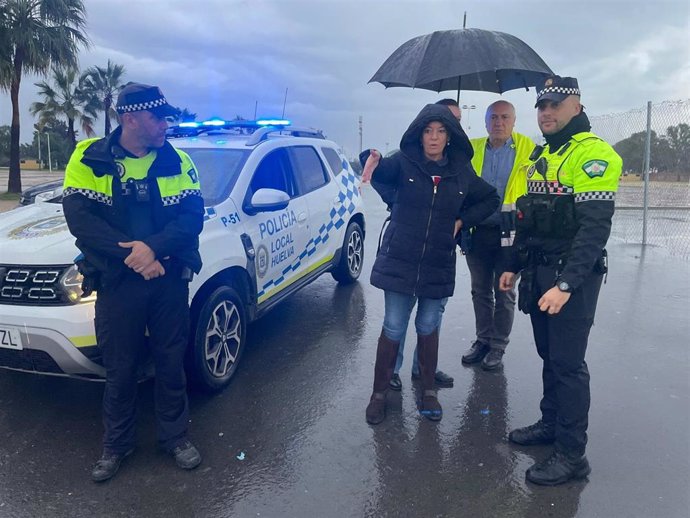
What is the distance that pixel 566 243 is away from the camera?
287 centimetres

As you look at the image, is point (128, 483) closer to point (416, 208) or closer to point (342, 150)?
point (416, 208)

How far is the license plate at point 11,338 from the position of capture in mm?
3195

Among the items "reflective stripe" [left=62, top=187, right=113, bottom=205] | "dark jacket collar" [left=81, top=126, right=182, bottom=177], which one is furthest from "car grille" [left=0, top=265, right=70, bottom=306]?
"dark jacket collar" [left=81, top=126, right=182, bottom=177]

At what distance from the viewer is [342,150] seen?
689 centimetres

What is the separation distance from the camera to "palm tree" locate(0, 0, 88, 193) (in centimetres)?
1967

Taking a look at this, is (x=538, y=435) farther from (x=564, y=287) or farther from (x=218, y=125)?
(x=218, y=125)

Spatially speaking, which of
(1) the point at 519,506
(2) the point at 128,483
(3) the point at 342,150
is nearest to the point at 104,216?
(2) the point at 128,483

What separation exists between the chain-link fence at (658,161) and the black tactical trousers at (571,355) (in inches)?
280

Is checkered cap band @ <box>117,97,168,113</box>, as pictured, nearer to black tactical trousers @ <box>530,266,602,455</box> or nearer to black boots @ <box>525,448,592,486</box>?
black tactical trousers @ <box>530,266,602,455</box>

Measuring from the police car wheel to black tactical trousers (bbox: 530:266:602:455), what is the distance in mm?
3678

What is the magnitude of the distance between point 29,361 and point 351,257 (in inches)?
159

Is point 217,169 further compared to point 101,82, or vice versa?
point 101,82

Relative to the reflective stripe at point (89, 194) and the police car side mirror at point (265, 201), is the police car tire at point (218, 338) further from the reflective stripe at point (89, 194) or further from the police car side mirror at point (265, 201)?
the reflective stripe at point (89, 194)

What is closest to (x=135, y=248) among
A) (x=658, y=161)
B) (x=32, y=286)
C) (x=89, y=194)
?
(x=89, y=194)
